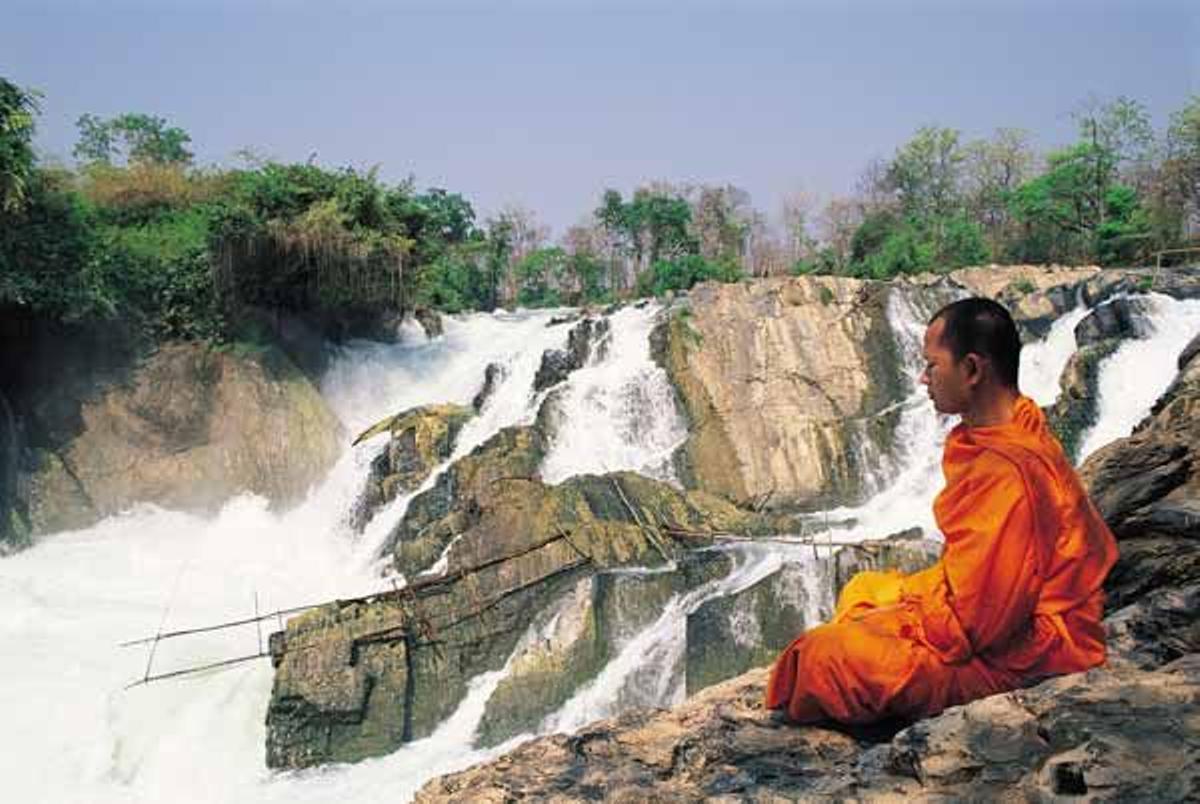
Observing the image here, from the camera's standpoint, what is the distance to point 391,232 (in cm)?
1780

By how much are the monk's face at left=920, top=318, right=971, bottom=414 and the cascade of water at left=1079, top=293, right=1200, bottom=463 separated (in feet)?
36.2

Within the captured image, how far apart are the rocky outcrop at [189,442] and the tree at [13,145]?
361 cm

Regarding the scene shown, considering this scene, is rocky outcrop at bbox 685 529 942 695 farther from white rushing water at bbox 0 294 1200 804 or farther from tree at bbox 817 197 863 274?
tree at bbox 817 197 863 274

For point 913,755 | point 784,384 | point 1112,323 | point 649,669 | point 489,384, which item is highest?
point 489,384

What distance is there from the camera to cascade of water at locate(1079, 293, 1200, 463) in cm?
→ 1216

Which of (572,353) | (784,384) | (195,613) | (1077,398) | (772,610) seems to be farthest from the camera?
(572,353)

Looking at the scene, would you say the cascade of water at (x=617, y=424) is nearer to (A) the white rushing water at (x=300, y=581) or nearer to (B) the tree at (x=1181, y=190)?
(A) the white rushing water at (x=300, y=581)

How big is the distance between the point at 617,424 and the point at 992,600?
40.9 feet

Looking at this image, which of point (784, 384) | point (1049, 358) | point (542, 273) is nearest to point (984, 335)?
point (784, 384)

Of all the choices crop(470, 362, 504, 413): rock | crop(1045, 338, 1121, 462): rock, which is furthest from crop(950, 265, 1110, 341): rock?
crop(470, 362, 504, 413): rock

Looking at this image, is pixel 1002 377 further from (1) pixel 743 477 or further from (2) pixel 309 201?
(2) pixel 309 201

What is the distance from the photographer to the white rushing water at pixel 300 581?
8094mm

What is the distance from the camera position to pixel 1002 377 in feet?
7.73

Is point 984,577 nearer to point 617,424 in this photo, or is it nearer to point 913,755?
point 913,755
